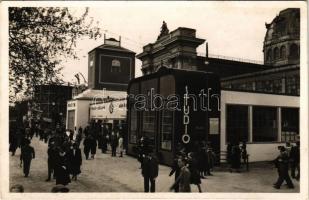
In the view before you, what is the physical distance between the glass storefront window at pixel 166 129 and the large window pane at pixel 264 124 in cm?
444

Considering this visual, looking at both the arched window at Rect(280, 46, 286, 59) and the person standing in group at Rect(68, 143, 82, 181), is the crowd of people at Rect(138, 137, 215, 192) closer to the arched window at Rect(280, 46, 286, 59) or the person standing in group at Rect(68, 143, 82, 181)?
the person standing in group at Rect(68, 143, 82, 181)

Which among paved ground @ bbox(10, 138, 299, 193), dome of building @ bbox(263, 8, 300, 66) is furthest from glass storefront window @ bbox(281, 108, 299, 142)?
dome of building @ bbox(263, 8, 300, 66)

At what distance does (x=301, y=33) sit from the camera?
902cm

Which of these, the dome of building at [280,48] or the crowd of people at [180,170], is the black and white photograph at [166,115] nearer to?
the crowd of people at [180,170]

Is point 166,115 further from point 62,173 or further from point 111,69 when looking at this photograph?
point 111,69

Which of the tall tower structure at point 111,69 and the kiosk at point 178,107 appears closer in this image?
the kiosk at point 178,107

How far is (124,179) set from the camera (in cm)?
1095

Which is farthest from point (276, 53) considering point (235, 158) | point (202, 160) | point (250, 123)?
point (202, 160)

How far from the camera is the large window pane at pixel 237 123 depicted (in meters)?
14.8

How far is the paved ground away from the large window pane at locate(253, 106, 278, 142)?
178 centimetres

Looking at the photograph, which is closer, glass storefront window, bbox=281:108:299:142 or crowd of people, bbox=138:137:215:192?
crowd of people, bbox=138:137:215:192

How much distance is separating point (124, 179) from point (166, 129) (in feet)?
10.5

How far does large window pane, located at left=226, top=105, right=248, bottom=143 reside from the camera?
14764 mm

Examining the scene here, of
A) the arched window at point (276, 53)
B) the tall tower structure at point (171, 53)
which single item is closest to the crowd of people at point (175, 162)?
the tall tower structure at point (171, 53)
